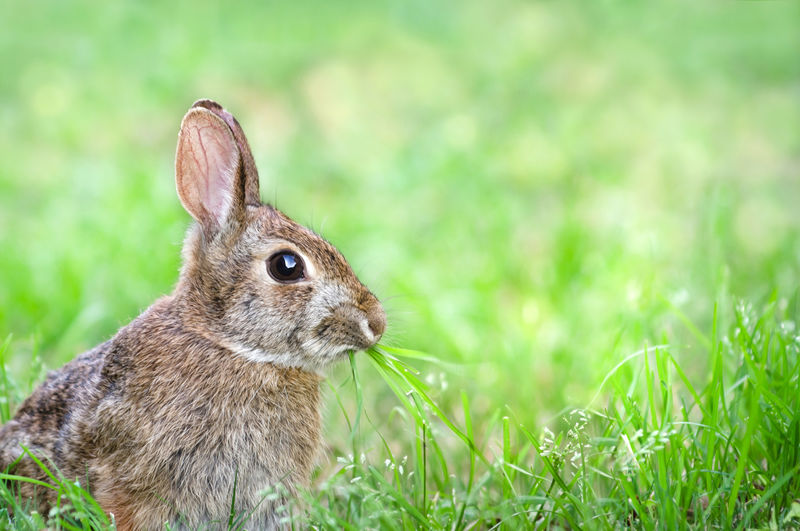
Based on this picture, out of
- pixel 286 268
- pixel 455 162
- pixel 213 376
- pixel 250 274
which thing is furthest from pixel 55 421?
pixel 455 162

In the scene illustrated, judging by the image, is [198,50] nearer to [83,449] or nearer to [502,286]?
[502,286]

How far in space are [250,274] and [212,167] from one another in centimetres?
46

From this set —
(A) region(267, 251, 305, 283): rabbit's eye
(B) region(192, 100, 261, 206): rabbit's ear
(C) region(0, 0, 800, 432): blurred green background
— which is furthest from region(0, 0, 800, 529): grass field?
(B) region(192, 100, 261, 206): rabbit's ear

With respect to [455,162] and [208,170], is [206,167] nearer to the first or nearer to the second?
[208,170]

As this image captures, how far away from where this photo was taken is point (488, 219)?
20.9ft

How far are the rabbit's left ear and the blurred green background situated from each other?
81cm

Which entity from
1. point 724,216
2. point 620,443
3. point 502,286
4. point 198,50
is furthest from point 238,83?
point 620,443

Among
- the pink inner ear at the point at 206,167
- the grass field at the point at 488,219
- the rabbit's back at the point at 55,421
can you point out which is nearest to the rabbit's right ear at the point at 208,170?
the pink inner ear at the point at 206,167

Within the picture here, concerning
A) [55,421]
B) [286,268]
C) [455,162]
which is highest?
[455,162]

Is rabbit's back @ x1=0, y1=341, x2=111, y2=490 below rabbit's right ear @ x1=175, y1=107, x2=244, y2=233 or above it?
below

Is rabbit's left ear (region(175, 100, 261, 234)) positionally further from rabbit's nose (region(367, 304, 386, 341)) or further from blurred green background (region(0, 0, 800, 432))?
blurred green background (region(0, 0, 800, 432))

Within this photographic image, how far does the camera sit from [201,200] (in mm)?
3217

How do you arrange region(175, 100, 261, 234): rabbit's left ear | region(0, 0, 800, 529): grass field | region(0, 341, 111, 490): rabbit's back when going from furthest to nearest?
region(175, 100, 261, 234): rabbit's left ear → region(0, 341, 111, 490): rabbit's back → region(0, 0, 800, 529): grass field

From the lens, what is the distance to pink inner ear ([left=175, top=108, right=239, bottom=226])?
315 cm
